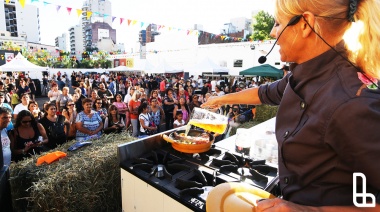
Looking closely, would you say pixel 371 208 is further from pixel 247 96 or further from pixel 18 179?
pixel 18 179

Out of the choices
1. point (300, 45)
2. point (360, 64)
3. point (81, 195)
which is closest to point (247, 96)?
point (300, 45)

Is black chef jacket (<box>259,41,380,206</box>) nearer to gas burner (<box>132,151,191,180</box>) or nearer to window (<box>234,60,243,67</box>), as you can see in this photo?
gas burner (<box>132,151,191,180</box>)

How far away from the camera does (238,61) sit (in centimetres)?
2467

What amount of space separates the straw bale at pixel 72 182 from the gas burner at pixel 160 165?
492 millimetres

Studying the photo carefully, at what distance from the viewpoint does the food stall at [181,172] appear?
187 cm

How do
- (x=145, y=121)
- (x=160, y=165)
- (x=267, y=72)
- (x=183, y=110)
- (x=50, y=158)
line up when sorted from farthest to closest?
(x=267, y=72) < (x=183, y=110) < (x=145, y=121) < (x=50, y=158) < (x=160, y=165)

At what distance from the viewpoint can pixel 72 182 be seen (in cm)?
240

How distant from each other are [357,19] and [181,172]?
1.76m

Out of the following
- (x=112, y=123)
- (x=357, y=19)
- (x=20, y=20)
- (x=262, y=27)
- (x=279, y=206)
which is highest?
(x=20, y=20)

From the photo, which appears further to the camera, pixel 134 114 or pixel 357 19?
pixel 134 114

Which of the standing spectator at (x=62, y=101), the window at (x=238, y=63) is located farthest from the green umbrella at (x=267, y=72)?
the window at (x=238, y=63)

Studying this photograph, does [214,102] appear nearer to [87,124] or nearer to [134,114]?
[87,124]

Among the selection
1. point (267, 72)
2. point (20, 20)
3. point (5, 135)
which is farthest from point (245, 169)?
point (20, 20)

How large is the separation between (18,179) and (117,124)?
3109 mm
